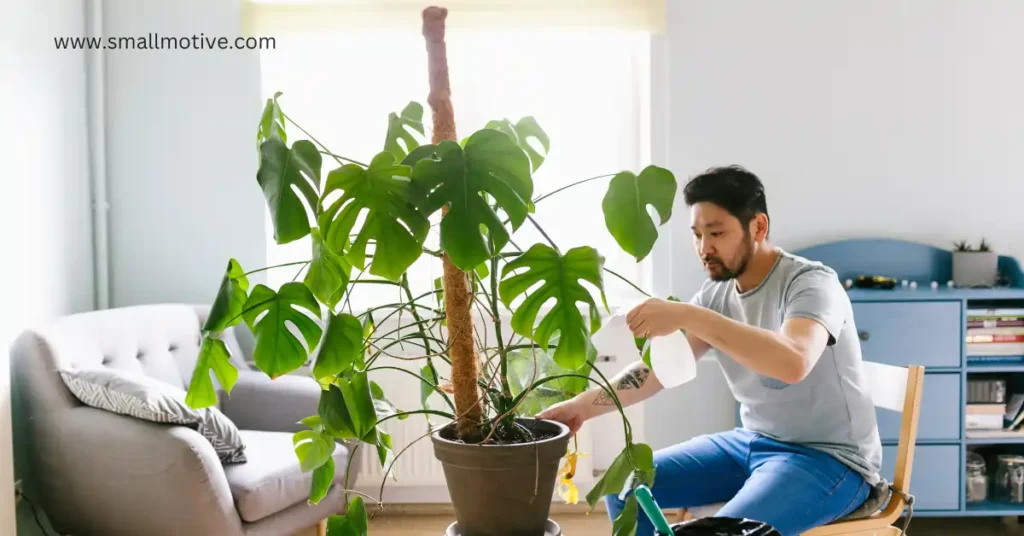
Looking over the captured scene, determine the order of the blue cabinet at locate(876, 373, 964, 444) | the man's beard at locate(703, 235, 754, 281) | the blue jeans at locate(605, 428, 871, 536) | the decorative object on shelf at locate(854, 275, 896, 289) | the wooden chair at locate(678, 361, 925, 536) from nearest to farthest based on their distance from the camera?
the blue jeans at locate(605, 428, 871, 536), the wooden chair at locate(678, 361, 925, 536), the man's beard at locate(703, 235, 754, 281), the blue cabinet at locate(876, 373, 964, 444), the decorative object on shelf at locate(854, 275, 896, 289)

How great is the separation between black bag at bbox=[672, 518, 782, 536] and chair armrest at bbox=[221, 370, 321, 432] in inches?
77.5

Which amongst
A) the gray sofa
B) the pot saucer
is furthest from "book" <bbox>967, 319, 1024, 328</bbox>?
the pot saucer

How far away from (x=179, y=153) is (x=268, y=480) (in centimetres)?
146

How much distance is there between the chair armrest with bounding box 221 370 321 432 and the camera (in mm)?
2914

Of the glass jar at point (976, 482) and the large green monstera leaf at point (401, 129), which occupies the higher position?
the large green monstera leaf at point (401, 129)

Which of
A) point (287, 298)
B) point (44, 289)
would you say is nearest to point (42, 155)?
point (44, 289)

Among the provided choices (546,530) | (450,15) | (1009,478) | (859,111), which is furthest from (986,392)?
(546,530)

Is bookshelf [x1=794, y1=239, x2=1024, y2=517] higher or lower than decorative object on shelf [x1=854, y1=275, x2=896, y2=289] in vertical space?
lower

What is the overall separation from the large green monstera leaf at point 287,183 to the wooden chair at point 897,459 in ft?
4.29

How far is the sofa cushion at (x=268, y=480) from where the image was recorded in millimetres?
2377

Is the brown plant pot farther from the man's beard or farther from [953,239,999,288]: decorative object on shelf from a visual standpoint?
[953,239,999,288]: decorative object on shelf

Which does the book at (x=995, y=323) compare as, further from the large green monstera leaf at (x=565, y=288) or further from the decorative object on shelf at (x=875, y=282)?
the large green monstera leaf at (x=565, y=288)

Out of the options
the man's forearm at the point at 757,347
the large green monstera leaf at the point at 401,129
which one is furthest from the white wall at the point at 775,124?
the large green monstera leaf at the point at 401,129

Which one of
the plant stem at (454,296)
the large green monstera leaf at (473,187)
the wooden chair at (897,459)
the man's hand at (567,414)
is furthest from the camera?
the wooden chair at (897,459)
